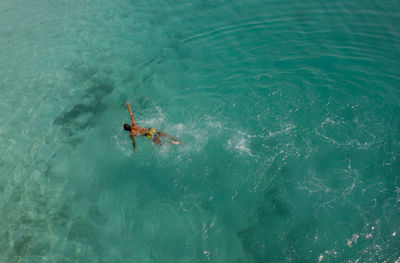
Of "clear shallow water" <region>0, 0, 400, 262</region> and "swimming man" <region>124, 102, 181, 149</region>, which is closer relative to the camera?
"clear shallow water" <region>0, 0, 400, 262</region>

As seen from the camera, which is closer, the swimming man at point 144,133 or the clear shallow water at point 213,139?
the clear shallow water at point 213,139

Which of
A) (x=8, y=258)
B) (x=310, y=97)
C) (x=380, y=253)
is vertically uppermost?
(x=310, y=97)

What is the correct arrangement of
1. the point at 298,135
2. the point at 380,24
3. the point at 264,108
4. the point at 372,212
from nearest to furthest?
1. the point at 372,212
2. the point at 298,135
3. the point at 264,108
4. the point at 380,24

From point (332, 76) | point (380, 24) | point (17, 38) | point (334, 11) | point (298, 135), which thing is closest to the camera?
point (298, 135)

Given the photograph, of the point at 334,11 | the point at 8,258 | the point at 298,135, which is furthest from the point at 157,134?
the point at 334,11

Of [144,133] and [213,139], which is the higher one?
[144,133]

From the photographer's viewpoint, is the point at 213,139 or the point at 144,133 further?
the point at 213,139

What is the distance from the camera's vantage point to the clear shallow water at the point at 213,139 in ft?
54.8

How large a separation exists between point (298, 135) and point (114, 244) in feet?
55.3

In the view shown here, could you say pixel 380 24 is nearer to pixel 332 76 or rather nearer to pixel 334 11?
pixel 334 11

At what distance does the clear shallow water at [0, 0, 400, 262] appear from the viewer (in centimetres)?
1670

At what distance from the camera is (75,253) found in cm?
1703

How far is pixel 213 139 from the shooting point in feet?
69.3

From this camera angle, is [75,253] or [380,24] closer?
[75,253]
